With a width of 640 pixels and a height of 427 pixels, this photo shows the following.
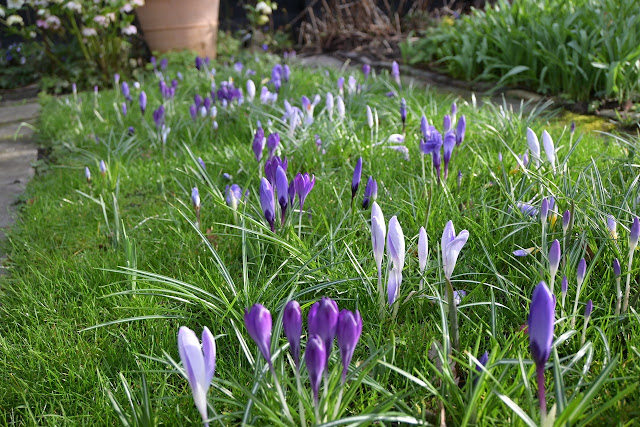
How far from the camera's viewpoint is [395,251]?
3.75ft

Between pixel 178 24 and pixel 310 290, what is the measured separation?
5.74 metres

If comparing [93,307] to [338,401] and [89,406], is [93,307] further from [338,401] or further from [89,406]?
[338,401]

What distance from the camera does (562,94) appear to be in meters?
3.61

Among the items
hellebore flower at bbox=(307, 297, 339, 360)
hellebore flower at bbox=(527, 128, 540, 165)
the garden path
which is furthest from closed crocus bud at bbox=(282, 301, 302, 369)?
the garden path

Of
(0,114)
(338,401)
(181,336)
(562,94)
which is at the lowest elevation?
(0,114)

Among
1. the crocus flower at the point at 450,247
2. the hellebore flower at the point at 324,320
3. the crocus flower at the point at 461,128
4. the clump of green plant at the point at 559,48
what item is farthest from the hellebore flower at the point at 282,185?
the clump of green plant at the point at 559,48

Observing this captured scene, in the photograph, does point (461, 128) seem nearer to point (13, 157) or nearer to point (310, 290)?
point (310, 290)

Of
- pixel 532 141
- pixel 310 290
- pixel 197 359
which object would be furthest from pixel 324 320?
pixel 532 141

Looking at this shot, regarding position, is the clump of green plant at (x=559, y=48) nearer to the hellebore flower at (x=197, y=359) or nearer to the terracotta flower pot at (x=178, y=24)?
the terracotta flower pot at (x=178, y=24)

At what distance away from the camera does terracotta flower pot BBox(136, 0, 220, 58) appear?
6312 millimetres

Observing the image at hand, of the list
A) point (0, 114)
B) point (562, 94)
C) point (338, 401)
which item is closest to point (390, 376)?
point (338, 401)

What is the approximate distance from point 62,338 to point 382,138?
5.54 ft

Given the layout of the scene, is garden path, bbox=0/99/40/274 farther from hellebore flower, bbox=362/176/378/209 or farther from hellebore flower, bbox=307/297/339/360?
hellebore flower, bbox=307/297/339/360

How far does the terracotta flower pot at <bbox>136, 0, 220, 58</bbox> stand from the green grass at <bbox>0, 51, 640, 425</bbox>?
13.4 feet
